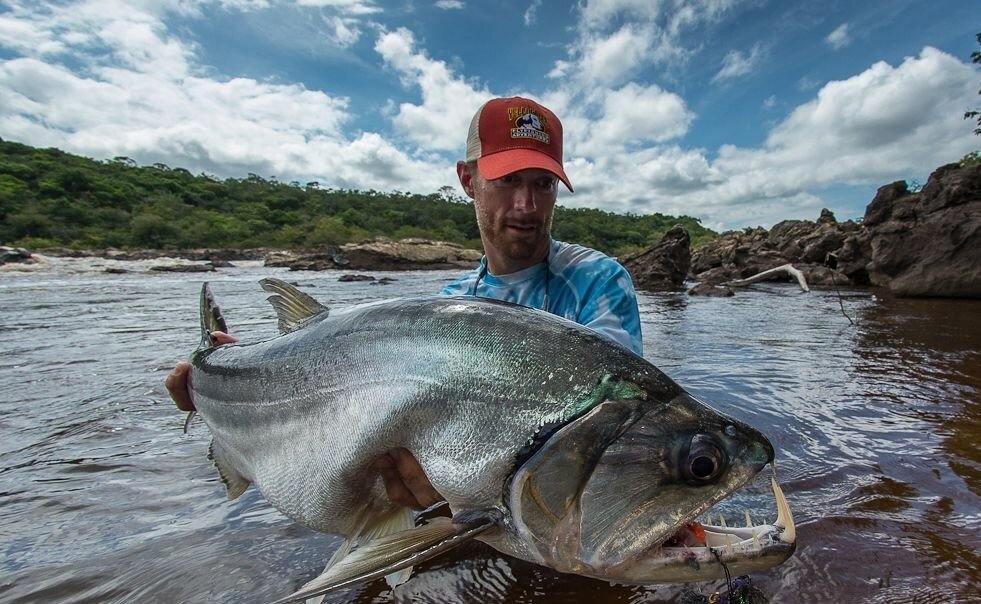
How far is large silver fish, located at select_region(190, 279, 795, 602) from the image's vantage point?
1.33 m

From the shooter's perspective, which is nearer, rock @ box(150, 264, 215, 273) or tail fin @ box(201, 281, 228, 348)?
tail fin @ box(201, 281, 228, 348)

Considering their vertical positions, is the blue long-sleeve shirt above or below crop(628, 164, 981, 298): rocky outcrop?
below

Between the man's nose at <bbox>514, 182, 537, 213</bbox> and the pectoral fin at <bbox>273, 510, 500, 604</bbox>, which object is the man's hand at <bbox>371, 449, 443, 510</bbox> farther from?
the man's nose at <bbox>514, 182, 537, 213</bbox>

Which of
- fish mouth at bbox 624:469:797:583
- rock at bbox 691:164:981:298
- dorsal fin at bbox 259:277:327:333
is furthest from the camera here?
rock at bbox 691:164:981:298

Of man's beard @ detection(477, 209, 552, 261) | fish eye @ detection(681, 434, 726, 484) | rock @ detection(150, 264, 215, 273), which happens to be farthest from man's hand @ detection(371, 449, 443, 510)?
rock @ detection(150, 264, 215, 273)

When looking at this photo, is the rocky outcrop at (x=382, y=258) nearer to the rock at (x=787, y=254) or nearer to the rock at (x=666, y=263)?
the rock at (x=787, y=254)

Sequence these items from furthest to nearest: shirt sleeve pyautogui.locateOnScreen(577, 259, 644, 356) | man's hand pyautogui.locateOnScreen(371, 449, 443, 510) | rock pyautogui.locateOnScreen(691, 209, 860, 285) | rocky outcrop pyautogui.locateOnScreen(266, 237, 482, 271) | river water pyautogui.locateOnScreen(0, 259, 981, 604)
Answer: rocky outcrop pyautogui.locateOnScreen(266, 237, 482, 271) → rock pyautogui.locateOnScreen(691, 209, 860, 285) → shirt sleeve pyautogui.locateOnScreen(577, 259, 644, 356) → river water pyautogui.locateOnScreen(0, 259, 981, 604) → man's hand pyautogui.locateOnScreen(371, 449, 443, 510)

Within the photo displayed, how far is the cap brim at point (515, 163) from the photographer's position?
2.76m

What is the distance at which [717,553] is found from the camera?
1297 mm

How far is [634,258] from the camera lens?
2480cm

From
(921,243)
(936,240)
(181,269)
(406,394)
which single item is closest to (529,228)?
(406,394)

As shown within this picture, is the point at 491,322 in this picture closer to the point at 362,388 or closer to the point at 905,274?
the point at 362,388

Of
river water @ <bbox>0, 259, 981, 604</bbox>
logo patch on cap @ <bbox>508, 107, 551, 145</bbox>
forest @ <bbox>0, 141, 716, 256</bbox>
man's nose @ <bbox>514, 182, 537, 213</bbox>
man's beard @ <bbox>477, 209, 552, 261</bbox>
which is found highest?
forest @ <bbox>0, 141, 716, 256</bbox>

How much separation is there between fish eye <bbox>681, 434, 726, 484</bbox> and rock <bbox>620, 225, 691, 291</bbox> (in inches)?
858
